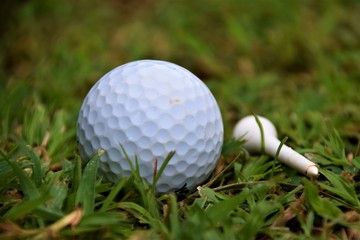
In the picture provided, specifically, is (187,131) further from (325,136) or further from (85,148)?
(325,136)

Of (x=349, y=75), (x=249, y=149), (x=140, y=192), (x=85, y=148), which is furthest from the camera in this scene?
(x=349, y=75)

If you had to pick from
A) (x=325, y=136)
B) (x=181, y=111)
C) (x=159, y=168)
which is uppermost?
(x=181, y=111)

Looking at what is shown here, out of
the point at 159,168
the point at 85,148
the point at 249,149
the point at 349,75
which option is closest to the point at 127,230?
the point at 159,168

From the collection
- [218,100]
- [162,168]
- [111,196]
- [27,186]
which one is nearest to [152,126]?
[162,168]

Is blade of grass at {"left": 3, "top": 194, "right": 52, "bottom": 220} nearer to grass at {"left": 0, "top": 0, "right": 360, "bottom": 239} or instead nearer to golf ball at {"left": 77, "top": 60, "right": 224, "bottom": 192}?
grass at {"left": 0, "top": 0, "right": 360, "bottom": 239}

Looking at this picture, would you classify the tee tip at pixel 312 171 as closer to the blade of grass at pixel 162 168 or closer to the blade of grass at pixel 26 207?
the blade of grass at pixel 162 168

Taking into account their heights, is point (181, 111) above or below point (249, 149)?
above
